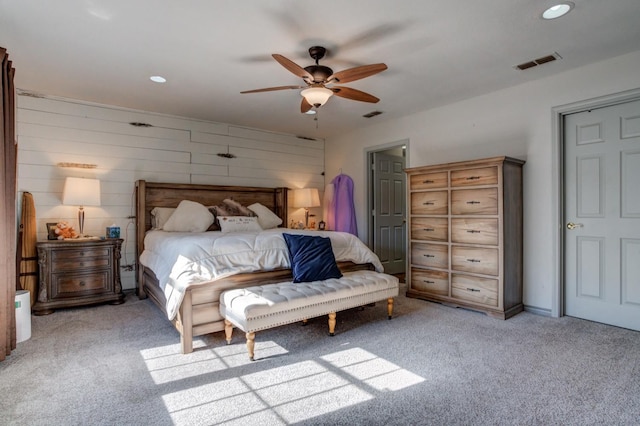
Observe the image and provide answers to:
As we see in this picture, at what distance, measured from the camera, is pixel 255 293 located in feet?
9.26

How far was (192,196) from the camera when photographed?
509cm

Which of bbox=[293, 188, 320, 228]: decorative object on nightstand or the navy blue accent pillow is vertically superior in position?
bbox=[293, 188, 320, 228]: decorative object on nightstand

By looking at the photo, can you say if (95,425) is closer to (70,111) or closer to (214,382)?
(214,382)

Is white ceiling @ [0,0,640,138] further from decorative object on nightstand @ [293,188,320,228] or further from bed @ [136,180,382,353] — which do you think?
decorative object on nightstand @ [293,188,320,228]

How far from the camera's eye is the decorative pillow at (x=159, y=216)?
464cm

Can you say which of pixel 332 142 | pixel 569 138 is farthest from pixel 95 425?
pixel 332 142

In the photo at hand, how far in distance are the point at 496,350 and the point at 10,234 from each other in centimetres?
385

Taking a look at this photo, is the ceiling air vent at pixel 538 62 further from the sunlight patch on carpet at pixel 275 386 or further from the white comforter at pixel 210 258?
the sunlight patch on carpet at pixel 275 386

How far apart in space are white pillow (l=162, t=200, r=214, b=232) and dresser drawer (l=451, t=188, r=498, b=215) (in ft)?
10.3

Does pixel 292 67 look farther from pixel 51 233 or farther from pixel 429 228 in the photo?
pixel 51 233

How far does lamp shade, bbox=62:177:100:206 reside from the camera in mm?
3979

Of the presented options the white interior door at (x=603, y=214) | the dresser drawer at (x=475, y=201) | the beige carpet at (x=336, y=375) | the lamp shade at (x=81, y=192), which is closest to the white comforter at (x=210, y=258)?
the beige carpet at (x=336, y=375)

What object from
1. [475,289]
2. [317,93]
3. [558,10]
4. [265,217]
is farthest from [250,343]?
[558,10]

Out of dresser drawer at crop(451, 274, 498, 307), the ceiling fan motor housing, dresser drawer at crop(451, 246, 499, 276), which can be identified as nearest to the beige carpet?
dresser drawer at crop(451, 274, 498, 307)
